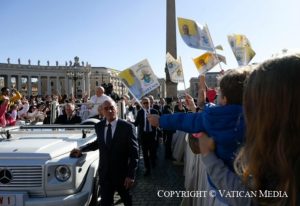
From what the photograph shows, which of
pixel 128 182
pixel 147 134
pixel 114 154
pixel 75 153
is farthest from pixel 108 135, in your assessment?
pixel 147 134

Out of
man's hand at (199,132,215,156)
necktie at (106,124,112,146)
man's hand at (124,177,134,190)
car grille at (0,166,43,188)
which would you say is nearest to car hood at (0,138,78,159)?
car grille at (0,166,43,188)

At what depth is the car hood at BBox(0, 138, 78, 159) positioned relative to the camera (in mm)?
4848

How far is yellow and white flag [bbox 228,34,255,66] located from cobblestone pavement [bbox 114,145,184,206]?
128 inches

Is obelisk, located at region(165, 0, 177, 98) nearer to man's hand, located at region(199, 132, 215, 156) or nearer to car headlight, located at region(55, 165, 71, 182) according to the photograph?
car headlight, located at region(55, 165, 71, 182)

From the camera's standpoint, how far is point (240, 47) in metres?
9.78

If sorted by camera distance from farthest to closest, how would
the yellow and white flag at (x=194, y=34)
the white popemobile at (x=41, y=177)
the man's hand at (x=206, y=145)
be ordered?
the yellow and white flag at (x=194, y=34) → the white popemobile at (x=41, y=177) → the man's hand at (x=206, y=145)

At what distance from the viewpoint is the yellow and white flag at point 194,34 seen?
25.1ft

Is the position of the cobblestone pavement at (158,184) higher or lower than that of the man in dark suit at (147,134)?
lower

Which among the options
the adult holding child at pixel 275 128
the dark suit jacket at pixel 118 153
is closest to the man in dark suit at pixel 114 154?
the dark suit jacket at pixel 118 153

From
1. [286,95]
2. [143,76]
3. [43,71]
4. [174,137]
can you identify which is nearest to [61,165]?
[143,76]

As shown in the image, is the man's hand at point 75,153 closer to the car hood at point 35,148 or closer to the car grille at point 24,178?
the car hood at point 35,148

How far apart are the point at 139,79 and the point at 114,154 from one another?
116 cm

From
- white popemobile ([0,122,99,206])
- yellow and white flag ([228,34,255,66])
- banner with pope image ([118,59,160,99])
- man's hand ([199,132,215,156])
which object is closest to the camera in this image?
man's hand ([199,132,215,156])

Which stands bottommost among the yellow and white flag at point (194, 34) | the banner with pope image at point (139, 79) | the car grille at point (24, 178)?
the car grille at point (24, 178)
